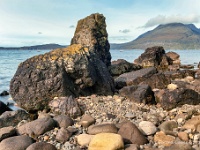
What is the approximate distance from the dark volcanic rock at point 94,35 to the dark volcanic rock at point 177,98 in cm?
2214

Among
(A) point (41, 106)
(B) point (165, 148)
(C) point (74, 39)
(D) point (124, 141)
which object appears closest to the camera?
(B) point (165, 148)

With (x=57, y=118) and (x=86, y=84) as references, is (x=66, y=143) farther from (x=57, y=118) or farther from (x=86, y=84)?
(x=86, y=84)

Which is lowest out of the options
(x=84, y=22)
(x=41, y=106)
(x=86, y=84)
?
(x=41, y=106)

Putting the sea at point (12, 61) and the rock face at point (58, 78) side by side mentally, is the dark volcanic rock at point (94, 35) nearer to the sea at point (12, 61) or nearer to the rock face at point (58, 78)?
the sea at point (12, 61)

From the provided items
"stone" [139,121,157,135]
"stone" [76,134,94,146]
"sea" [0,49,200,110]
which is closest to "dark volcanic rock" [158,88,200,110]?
"stone" [139,121,157,135]

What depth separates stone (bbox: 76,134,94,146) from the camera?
649cm

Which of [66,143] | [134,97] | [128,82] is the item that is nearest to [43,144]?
[66,143]

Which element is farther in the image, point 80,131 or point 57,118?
point 57,118

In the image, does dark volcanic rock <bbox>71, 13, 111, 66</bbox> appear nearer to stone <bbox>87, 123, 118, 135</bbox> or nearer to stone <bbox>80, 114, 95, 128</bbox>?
stone <bbox>80, 114, 95, 128</bbox>

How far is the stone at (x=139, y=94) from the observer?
1094 centimetres

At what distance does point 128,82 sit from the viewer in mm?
16359

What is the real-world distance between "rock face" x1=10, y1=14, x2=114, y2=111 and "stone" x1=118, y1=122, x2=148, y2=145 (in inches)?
192

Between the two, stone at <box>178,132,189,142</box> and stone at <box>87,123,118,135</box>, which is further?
stone at <box>87,123,118,135</box>

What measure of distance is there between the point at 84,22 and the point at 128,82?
20.7m
